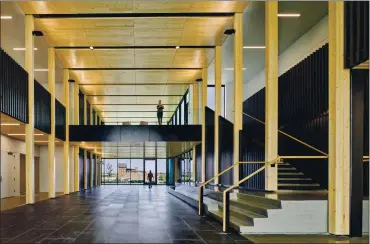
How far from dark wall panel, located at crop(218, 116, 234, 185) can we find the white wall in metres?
10.4

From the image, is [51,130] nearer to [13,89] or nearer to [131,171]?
[13,89]

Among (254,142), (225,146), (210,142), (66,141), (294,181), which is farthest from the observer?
(66,141)

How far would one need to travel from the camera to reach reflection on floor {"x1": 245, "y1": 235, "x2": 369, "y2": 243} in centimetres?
751

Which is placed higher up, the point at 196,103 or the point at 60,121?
the point at 196,103

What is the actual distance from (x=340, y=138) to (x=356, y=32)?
6.49 feet

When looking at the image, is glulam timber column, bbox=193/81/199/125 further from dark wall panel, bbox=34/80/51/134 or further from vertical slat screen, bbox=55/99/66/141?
dark wall panel, bbox=34/80/51/134

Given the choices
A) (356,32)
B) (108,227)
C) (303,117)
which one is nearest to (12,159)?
(108,227)

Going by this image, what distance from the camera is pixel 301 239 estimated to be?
25.3 feet

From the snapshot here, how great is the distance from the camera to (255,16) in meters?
15.9

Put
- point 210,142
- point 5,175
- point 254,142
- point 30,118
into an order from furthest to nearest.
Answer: point 5,175, point 210,142, point 254,142, point 30,118

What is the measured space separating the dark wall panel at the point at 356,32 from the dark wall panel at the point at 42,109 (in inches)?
487

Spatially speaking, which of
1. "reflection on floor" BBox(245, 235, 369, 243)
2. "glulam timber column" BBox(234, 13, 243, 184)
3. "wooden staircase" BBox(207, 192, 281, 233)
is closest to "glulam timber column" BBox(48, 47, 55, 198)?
"glulam timber column" BBox(234, 13, 243, 184)

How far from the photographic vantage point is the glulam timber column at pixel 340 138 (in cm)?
804

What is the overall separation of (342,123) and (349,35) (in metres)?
1.64
